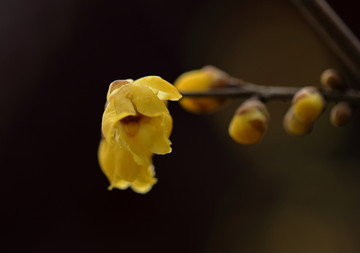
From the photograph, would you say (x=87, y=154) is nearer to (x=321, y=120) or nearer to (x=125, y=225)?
(x=125, y=225)

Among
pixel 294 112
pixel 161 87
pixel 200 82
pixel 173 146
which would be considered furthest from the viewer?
pixel 173 146

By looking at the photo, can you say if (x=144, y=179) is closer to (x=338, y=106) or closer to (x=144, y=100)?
(x=144, y=100)

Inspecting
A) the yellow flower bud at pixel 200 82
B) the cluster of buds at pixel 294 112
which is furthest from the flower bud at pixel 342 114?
the yellow flower bud at pixel 200 82

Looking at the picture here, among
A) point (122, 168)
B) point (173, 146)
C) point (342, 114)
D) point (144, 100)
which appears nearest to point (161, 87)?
point (144, 100)

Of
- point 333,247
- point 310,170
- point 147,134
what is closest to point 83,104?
point 310,170

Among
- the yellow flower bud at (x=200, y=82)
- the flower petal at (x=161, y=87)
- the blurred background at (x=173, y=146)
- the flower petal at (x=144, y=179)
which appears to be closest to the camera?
the flower petal at (x=161, y=87)

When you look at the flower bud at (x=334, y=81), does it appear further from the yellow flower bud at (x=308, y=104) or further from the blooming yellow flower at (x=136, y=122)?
the blooming yellow flower at (x=136, y=122)
